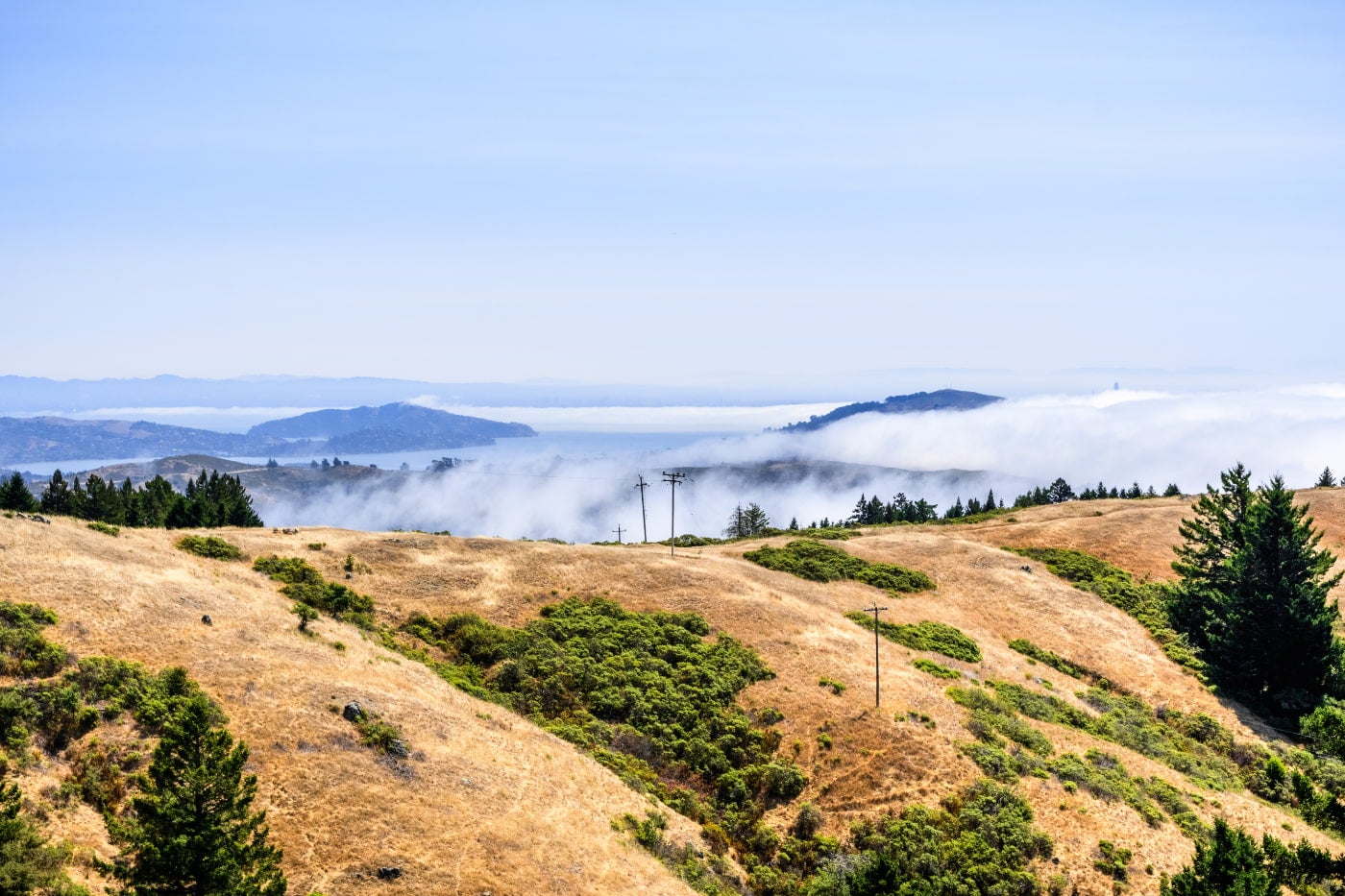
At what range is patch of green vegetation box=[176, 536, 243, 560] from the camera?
5481cm

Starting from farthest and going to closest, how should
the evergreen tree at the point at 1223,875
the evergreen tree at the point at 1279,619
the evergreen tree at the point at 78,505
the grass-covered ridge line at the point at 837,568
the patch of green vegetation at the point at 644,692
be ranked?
the evergreen tree at the point at 78,505 → the grass-covered ridge line at the point at 837,568 → the evergreen tree at the point at 1279,619 → the patch of green vegetation at the point at 644,692 → the evergreen tree at the point at 1223,875

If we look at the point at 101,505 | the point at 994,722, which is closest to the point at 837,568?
the point at 994,722

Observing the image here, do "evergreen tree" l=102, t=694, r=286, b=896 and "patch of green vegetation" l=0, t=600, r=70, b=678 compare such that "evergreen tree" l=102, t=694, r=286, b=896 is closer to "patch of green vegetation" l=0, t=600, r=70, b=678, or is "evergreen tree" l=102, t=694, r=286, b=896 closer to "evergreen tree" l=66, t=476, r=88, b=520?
"patch of green vegetation" l=0, t=600, r=70, b=678

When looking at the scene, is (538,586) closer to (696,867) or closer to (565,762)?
(565,762)

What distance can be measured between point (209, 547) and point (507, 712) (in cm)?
2768

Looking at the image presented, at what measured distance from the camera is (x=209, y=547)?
5534 cm

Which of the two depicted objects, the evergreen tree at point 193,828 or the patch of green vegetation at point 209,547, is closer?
the evergreen tree at point 193,828

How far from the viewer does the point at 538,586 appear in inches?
2375

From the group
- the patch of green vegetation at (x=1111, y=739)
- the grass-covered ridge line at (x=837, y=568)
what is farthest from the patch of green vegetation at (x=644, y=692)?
the grass-covered ridge line at (x=837, y=568)

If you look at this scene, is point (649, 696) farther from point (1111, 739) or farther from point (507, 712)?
point (1111, 739)

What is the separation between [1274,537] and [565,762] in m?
56.0

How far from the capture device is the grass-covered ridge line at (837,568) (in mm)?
72938

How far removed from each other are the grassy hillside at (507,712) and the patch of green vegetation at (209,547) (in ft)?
5.16

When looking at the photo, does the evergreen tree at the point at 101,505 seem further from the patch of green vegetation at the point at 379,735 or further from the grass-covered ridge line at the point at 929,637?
the grass-covered ridge line at the point at 929,637
